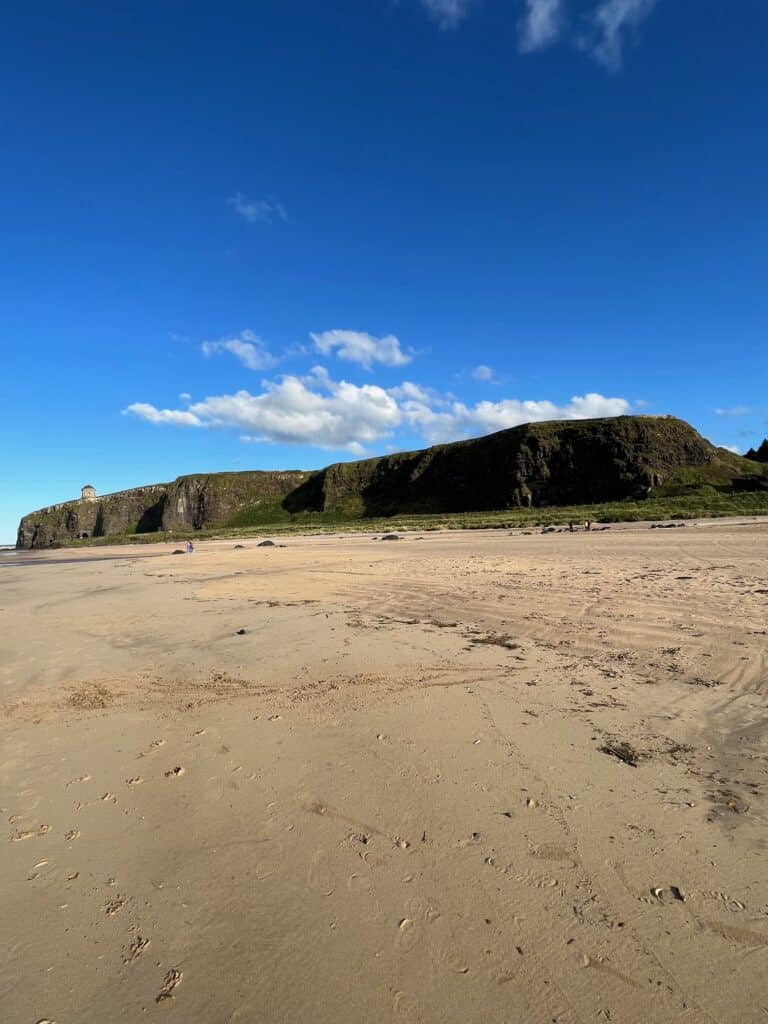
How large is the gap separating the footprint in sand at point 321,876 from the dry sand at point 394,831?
0.02 m

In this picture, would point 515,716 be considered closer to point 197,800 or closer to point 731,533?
point 197,800

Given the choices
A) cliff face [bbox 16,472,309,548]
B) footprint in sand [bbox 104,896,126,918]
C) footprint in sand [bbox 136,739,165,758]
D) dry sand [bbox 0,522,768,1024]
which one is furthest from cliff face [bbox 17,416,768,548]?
footprint in sand [bbox 104,896,126,918]

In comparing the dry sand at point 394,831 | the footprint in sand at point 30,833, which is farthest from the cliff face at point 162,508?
the footprint in sand at point 30,833

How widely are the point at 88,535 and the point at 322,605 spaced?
151971mm

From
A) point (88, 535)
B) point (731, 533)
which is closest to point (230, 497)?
point (88, 535)

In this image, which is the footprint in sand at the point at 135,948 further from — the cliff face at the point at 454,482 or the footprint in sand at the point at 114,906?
the cliff face at the point at 454,482

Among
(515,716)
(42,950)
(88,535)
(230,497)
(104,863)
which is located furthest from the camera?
(88,535)

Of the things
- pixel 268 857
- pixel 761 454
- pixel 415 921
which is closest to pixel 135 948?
pixel 268 857

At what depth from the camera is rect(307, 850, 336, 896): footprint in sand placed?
2742 mm

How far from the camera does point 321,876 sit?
112 inches

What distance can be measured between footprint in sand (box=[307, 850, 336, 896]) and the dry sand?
2 centimetres

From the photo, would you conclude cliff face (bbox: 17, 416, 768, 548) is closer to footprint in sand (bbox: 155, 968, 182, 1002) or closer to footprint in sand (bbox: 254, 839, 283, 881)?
footprint in sand (bbox: 254, 839, 283, 881)

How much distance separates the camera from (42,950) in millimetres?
2438

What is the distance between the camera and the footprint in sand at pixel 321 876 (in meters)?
2.74
